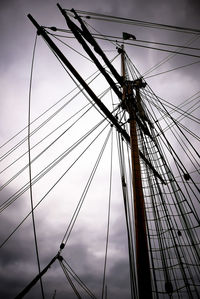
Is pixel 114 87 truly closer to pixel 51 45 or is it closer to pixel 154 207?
pixel 51 45

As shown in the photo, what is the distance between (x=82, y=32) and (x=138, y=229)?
23.6ft

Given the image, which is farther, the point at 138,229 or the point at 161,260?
the point at 161,260

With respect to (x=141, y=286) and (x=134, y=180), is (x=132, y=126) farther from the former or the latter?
(x=141, y=286)

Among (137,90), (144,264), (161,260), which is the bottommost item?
(144,264)

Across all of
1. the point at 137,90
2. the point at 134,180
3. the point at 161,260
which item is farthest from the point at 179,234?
the point at 137,90

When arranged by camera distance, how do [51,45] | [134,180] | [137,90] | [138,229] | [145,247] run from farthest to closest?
[137,90] → [51,45] → [134,180] → [138,229] → [145,247]

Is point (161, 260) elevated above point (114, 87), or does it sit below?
below

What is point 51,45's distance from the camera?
547 cm

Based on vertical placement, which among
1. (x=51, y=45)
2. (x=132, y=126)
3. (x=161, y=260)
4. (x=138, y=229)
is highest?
(x=51, y=45)

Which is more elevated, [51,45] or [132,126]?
[51,45]

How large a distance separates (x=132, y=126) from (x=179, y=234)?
4897mm

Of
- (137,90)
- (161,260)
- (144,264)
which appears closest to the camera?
(144,264)

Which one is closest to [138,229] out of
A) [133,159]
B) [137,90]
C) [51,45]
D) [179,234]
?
[133,159]

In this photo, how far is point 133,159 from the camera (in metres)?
5.13
